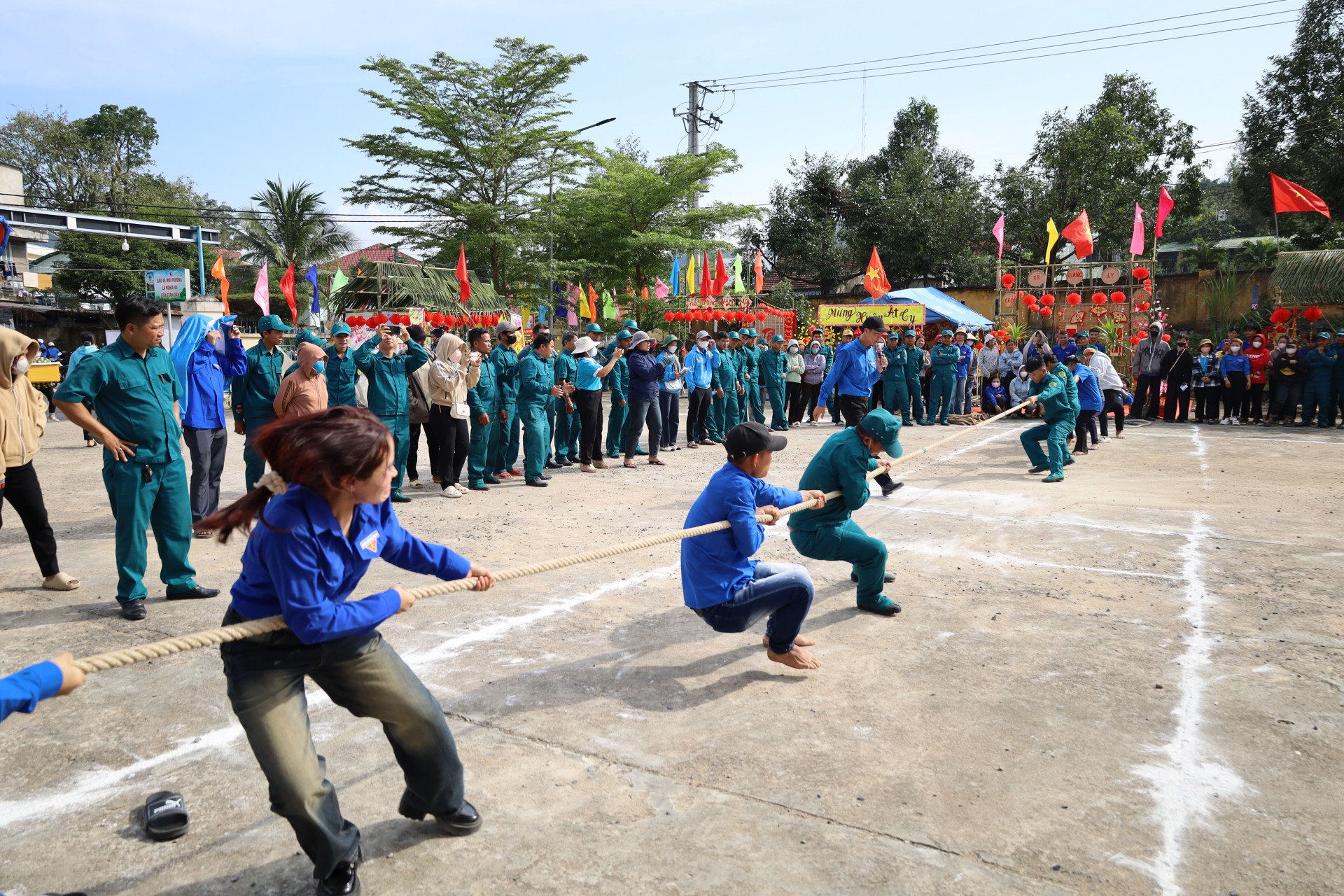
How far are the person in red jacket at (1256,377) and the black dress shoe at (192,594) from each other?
1744cm

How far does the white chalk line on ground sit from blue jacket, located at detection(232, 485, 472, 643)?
1.32 metres

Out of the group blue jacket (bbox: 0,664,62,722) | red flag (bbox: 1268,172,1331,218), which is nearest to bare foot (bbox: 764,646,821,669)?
blue jacket (bbox: 0,664,62,722)

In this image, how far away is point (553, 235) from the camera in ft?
88.0

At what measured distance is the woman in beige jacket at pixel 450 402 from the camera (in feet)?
29.6

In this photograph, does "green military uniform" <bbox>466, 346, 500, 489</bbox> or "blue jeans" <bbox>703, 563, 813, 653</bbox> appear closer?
"blue jeans" <bbox>703, 563, 813, 653</bbox>

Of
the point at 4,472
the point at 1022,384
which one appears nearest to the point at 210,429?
the point at 4,472

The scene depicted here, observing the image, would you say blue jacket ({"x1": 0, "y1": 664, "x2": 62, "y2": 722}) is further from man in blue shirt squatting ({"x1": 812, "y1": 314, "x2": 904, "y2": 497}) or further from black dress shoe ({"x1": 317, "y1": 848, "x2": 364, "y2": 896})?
man in blue shirt squatting ({"x1": 812, "y1": 314, "x2": 904, "y2": 497})

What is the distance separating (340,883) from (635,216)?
86.3ft

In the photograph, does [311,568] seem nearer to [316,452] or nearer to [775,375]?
[316,452]

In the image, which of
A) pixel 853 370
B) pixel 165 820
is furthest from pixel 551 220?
pixel 165 820

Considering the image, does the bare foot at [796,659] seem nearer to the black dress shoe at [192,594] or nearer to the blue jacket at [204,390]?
the black dress shoe at [192,594]

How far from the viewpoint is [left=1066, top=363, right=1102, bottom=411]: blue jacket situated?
39.2 feet

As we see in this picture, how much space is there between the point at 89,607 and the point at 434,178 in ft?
85.6

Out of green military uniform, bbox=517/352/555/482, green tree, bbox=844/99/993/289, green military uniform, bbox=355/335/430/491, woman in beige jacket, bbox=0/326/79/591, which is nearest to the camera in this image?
woman in beige jacket, bbox=0/326/79/591
